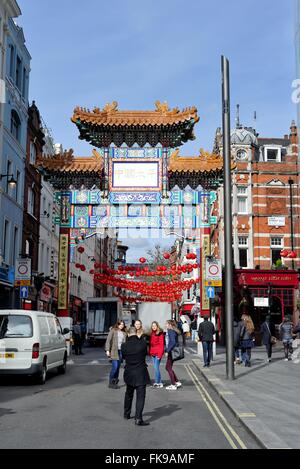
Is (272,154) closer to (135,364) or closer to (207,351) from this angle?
(207,351)

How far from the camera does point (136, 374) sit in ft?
28.4

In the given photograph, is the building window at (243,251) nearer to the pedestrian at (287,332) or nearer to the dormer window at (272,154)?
the dormer window at (272,154)

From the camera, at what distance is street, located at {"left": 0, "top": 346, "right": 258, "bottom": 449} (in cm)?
729

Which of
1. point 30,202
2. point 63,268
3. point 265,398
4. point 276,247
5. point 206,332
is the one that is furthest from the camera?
point 276,247

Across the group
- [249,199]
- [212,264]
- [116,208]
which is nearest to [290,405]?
[212,264]

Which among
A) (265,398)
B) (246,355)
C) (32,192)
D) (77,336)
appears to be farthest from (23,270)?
(265,398)

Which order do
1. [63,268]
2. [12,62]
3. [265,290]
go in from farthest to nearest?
[265,290] < [12,62] < [63,268]

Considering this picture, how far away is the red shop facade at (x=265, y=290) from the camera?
36375mm

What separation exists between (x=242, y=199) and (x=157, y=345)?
28213mm

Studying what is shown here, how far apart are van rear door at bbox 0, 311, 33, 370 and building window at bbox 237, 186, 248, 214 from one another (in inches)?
1122

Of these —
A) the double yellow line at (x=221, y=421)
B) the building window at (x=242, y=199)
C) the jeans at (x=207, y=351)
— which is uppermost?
the building window at (x=242, y=199)

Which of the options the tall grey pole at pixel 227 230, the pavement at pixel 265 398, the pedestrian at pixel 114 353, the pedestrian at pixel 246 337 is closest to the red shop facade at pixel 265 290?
the pavement at pixel 265 398

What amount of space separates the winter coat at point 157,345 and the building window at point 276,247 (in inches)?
1066
